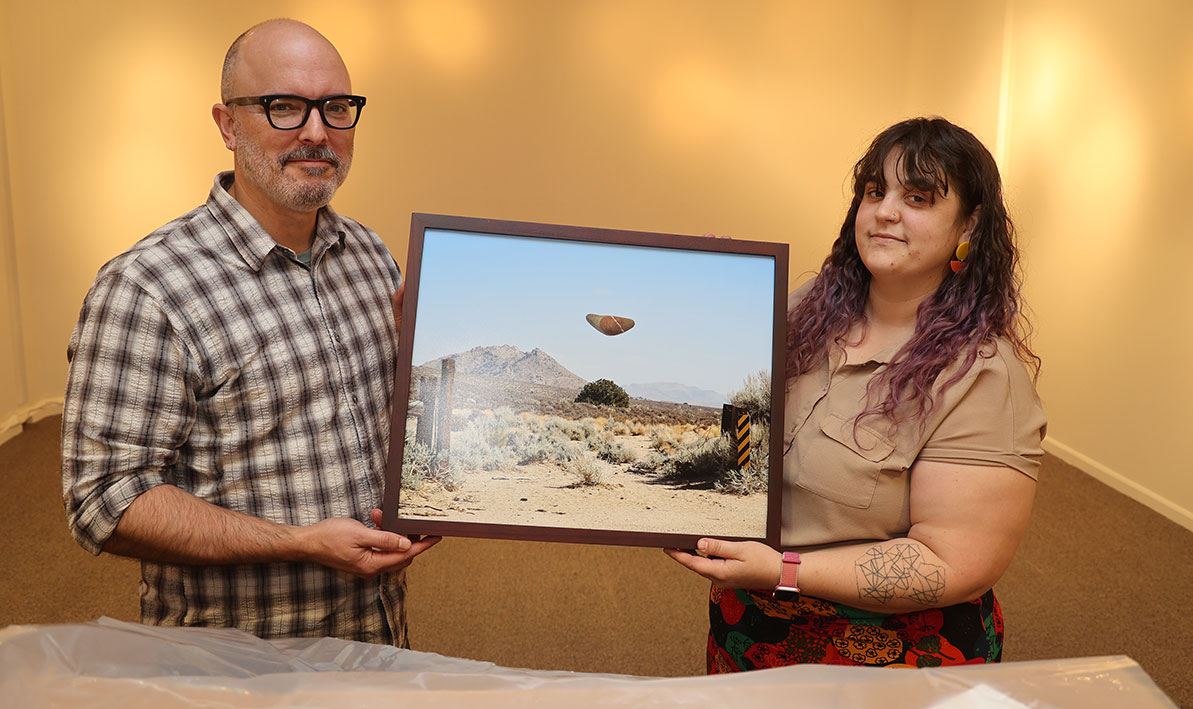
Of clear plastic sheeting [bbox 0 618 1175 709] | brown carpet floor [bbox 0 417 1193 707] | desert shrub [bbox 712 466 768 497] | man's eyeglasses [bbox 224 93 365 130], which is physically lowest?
brown carpet floor [bbox 0 417 1193 707]

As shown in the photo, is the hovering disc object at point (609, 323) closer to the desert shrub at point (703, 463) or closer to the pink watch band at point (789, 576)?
the desert shrub at point (703, 463)

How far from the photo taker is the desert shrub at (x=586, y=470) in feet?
4.36

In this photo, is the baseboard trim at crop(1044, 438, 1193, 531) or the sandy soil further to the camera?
the baseboard trim at crop(1044, 438, 1193, 531)

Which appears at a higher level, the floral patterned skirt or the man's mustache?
the man's mustache

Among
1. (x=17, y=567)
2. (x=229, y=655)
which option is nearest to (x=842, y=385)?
(x=229, y=655)

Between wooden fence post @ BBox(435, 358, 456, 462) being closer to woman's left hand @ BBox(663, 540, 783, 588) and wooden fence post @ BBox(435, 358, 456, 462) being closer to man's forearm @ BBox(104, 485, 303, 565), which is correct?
man's forearm @ BBox(104, 485, 303, 565)

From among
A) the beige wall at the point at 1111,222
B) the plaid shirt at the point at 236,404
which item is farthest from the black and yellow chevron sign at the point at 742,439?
the beige wall at the point at 1111,222

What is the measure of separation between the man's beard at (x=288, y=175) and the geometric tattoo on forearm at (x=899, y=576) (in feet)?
3.27

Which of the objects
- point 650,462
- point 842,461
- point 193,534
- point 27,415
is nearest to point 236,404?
point 193,534

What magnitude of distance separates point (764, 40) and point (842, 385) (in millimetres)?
4564

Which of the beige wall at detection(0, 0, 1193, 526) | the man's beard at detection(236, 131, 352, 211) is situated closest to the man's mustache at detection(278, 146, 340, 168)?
the man's beard at detection(236, 131, 352, 211)

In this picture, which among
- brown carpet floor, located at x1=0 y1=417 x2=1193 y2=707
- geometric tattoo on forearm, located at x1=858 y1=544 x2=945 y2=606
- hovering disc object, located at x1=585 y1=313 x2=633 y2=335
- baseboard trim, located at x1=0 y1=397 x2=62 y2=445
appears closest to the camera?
geometric tattoo on forearm, located at x1=858 y1=544 x2=945 y2=606

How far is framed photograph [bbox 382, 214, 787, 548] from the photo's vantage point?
51.4 inches

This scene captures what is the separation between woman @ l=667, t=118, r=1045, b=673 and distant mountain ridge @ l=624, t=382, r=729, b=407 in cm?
17
